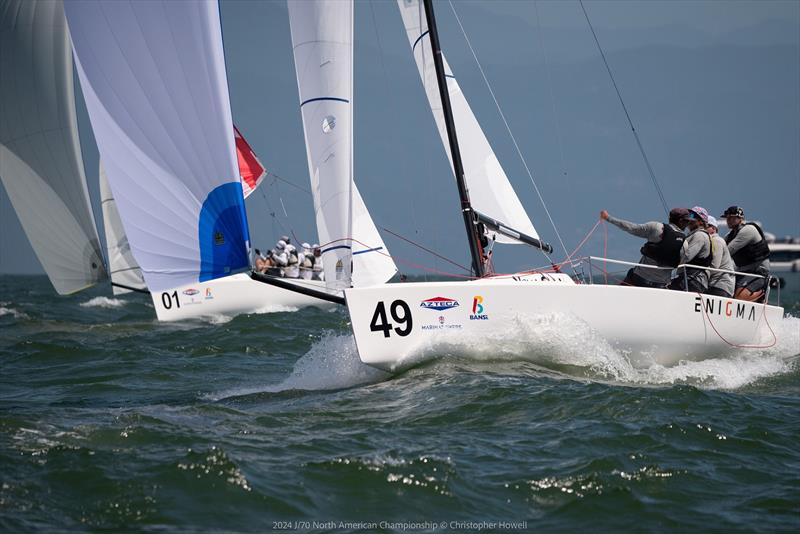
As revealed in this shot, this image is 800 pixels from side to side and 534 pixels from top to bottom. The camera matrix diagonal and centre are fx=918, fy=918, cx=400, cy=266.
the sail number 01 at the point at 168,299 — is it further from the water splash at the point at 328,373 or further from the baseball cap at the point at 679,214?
the baseball cap at the point at 679,214

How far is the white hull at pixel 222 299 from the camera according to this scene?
1716 centimetres

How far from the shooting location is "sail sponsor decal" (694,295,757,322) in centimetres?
860

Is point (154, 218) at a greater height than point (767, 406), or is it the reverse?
point (154, 218)

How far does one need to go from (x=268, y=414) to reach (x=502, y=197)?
446cm

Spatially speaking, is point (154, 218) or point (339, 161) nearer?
point (154, 218)

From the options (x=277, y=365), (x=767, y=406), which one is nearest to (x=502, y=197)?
(x=277, y=365)

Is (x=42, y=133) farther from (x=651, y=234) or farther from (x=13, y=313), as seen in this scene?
(x=651, y=234)

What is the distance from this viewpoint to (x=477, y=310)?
769cm

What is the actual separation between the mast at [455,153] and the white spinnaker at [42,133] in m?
6.55

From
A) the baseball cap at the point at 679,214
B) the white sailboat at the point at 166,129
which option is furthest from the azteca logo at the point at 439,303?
the baseball cap at the point at 679,214

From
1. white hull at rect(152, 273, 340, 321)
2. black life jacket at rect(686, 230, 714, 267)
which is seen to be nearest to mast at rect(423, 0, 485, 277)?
black life jacket at rect(686, 230, 714, 267)

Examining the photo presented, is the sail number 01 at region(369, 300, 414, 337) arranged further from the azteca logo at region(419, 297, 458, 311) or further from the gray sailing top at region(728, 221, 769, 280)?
the gray sailing top at region(728, 221, 769, 280)

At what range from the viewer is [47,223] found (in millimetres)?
13508

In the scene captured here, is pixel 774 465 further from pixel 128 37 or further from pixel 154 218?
pixel 128 37
